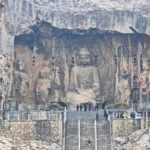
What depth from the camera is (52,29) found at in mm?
32969

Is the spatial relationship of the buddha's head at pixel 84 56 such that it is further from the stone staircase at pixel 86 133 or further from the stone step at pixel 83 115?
the stone staircase at pixel 86 133

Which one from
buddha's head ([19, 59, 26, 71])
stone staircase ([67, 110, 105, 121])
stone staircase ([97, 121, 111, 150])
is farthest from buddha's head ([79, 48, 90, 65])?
stone staircase ([97, 121, 111, 150])

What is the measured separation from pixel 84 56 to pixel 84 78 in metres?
1.58

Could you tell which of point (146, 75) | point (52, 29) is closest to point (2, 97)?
point (52, 29)

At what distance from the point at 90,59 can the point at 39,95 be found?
459cm

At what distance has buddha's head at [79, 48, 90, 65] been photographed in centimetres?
3409

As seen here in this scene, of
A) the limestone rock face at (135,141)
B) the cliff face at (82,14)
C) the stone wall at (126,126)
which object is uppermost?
the cliff face at (82,14)

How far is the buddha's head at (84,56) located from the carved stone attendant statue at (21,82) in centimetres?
416

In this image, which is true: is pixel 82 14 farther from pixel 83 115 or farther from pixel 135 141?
pixel 135 141

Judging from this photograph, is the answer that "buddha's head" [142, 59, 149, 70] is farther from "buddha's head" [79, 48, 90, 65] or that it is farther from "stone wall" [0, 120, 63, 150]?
"stone wall" [0, 120, 63, 150]

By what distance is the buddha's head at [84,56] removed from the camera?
A: 34094 millimetres

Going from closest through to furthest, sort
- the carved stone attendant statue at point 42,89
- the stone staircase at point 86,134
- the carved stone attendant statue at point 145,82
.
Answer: the stone staircase at point 86,134 → the carved stone attendant statue at point 145,82 → the carved stone attendant statue at point 42,89

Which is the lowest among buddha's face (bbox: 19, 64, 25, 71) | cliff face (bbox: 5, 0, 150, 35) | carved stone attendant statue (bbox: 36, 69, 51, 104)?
carved stone attendant statue (bbox: 36, 69, 51, 104)

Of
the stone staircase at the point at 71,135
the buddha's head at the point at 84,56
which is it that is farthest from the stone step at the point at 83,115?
the buddha's head at the point at 84,56
